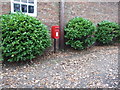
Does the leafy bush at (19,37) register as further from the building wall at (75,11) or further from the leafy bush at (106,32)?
the leafy bush at (106,32)

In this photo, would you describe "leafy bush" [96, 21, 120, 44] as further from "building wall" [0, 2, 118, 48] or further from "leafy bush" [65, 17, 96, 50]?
"leafy bush" [65, 17, 96, 50]

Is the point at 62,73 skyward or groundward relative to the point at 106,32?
groundward

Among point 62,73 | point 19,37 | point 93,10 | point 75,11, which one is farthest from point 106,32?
point 19,37

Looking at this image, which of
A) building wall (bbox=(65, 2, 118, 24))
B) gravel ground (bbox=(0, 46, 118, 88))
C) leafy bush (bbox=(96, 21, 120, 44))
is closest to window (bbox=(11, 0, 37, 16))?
building wall (bbox=(65, 2, 118, 24))

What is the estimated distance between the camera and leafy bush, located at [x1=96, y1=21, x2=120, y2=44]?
5.26m

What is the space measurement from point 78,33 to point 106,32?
1740mm

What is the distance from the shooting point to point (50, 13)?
14.9 feet

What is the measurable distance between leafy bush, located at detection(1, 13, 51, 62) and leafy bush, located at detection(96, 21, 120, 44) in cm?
326

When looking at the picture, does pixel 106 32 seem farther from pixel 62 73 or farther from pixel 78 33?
pixel 62 73

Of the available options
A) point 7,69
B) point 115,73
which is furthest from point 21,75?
point 115,73

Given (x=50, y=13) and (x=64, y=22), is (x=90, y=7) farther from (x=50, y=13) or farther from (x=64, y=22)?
(x=50, y=13)

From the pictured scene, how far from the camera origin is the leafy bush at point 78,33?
13.9ft

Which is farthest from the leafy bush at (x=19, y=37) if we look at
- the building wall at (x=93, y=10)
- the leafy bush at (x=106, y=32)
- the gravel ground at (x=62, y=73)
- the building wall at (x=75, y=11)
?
the leafy bush at (x=106, y=32)

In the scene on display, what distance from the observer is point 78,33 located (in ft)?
14.0
